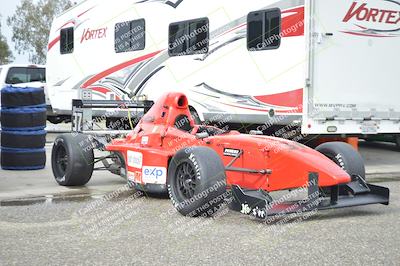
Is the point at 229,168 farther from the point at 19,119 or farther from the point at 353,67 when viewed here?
the point at 353,67

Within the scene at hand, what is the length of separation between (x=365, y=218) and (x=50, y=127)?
1579cm

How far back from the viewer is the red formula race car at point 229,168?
20.4 ft

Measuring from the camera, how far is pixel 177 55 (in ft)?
42.2

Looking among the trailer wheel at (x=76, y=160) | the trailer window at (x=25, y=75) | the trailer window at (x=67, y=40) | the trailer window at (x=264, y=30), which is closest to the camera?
the trailer wheel at (x=76, y=160)

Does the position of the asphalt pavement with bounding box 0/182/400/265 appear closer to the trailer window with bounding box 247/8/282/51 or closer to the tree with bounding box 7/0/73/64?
the trailer window with bounding box 247/8/282/51

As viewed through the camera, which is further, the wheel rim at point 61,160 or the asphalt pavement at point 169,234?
the wheel rim at point 61,160

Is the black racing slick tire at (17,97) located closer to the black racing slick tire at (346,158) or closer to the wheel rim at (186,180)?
the wheel rim at (186,180)

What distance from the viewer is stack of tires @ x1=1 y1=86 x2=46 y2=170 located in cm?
1007

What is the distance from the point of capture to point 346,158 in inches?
282

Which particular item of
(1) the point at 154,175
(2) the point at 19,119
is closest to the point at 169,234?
(1) the point at 154,175

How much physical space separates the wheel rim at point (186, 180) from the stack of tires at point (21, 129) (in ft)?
13.8

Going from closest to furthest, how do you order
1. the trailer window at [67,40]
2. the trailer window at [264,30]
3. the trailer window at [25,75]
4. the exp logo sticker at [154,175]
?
the exp logo sticker at [154,175]
the trailer window at [264,30]
the trailer window at [67,40]
the trailer window at [25,75]

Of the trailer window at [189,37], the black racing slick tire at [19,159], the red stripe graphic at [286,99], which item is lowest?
the black racing slick tire at [19,159]

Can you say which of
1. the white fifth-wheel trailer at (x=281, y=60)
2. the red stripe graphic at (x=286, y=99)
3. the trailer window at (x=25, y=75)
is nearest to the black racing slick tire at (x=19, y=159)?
the white fifth-wheel trailer at (x=281, y=60)
